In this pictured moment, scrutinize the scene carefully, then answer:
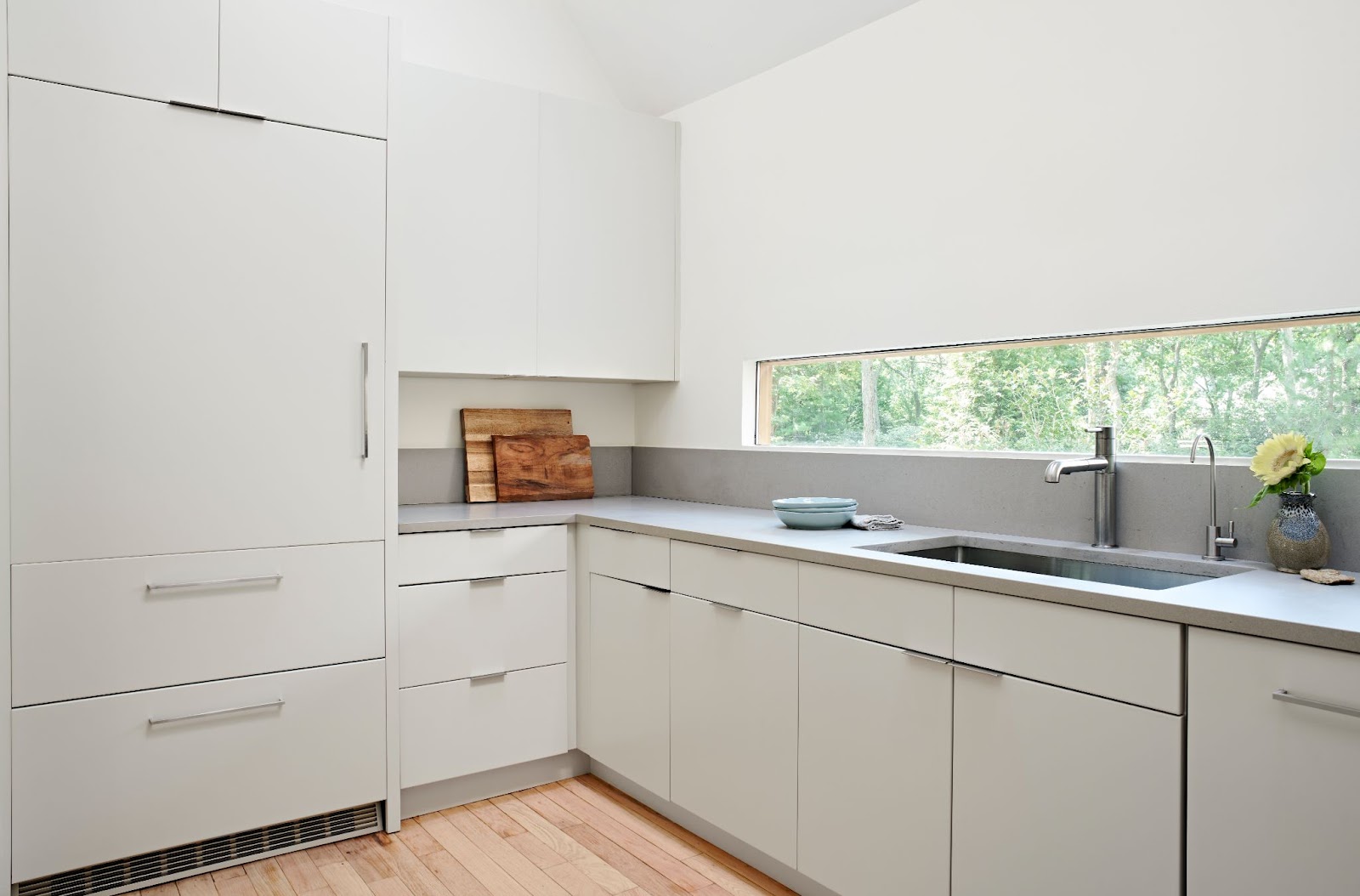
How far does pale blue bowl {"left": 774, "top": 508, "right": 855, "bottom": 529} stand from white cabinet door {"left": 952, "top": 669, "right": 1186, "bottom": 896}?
2.52ft

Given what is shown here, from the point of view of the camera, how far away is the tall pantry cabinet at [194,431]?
222 cm

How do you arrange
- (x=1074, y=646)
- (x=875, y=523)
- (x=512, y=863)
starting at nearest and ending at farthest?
(x=1074, y=646) → (x=512, y=863) → (x=875, y=523)

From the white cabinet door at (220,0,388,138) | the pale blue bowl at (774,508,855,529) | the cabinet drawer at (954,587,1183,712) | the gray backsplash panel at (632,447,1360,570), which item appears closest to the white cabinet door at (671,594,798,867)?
the pale blue bowl at (774,508,855,529)

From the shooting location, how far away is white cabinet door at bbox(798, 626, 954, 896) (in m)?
1.90

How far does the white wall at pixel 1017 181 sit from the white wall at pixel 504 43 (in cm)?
51

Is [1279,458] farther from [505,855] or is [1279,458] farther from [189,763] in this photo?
[189,763]

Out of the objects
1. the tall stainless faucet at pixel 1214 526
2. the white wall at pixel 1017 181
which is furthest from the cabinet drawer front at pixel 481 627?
the tall stainless faucet at pixel 1214 526

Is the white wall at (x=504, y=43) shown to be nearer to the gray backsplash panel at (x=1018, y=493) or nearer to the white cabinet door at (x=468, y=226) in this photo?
the white cabinet door at (x=468, y=226)

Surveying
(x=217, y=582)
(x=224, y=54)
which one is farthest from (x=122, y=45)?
(x=217, y=582)

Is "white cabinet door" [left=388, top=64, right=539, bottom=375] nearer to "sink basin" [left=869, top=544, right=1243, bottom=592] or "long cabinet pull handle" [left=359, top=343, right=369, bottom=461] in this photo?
"long cabinet pull handle" [left=359, top=343, right=369, bottom=461]

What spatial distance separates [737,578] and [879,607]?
491mm

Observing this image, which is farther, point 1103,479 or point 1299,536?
point 1103,479

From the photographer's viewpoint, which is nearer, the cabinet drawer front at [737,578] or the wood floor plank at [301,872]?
the cabinet drawer front at [737,578]

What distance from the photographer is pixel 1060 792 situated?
168 cm
